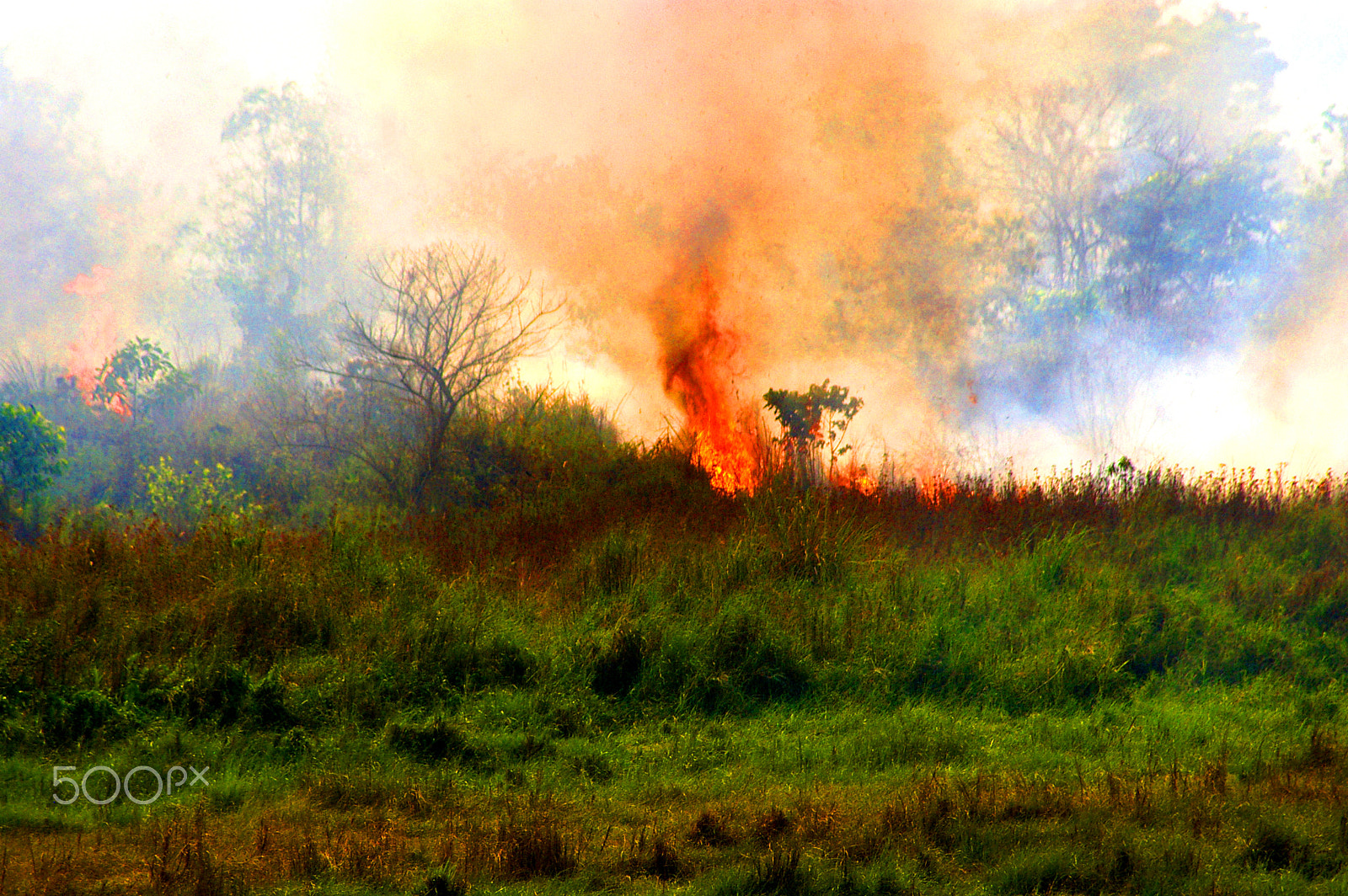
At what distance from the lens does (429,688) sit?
6.45m

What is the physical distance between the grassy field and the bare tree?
289cm

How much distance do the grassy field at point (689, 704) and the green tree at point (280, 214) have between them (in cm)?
1153

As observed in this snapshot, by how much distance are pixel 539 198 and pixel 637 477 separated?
263 inches

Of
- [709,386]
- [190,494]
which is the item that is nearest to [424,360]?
[190,494]

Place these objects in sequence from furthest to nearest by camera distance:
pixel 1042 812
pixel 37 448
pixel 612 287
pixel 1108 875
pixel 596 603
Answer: pixel 612 287, pixel 37 448, pixel 596 603, pixel 1042 812, pixel 1108 875

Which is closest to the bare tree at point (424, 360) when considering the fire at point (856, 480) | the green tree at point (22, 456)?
the green tree at point (22, 456)

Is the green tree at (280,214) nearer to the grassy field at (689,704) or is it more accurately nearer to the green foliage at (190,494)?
the green foliage at (190,494)

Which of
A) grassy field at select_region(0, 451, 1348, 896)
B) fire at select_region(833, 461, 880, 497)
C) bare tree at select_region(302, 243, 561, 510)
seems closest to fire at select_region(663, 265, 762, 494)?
fire at select_region(833, 461, 880, 497)

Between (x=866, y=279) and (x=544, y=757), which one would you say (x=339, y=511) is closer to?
(x=544, y=757)

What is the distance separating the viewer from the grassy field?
404 cm

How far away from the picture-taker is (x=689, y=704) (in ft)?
21.6

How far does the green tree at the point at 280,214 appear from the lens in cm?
1927

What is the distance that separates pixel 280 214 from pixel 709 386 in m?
12.2

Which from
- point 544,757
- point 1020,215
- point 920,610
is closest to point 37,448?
point 544,757
